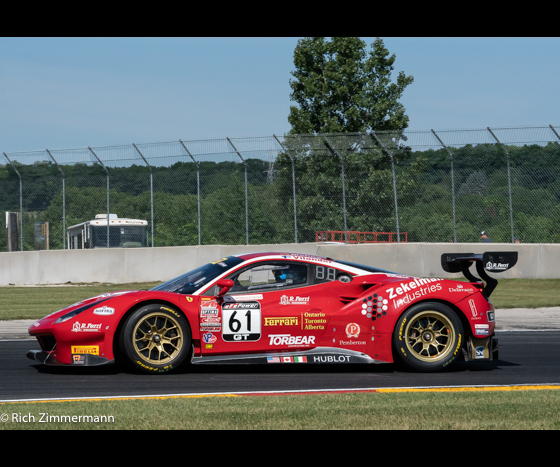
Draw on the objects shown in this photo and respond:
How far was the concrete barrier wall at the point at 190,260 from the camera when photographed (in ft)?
62.7

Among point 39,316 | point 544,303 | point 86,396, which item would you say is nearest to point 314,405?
point 86,396

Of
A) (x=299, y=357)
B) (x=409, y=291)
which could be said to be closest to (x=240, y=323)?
(x=299, y=357)

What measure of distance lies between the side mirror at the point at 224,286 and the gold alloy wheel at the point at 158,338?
552mm

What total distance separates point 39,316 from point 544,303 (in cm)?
1018

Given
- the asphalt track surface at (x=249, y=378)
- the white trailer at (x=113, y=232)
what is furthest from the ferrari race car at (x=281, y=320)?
the white trailer at (x=113, y=232)

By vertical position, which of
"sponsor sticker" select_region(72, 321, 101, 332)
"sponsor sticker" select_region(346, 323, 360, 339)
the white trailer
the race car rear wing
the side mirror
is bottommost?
"sponsor sticker" select_region(346, 323, 360, 339)

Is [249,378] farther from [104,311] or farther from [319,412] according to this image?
[319,412]

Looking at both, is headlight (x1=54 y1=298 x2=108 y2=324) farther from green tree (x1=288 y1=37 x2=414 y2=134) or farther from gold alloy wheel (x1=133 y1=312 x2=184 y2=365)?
green tree (x1=288 y1=37 x2=414 y2=134)

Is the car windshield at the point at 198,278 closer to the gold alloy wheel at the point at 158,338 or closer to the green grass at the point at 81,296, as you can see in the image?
the gold alloy wheel at the point at 158,338

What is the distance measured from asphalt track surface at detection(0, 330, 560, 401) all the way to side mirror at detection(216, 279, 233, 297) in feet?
2.80

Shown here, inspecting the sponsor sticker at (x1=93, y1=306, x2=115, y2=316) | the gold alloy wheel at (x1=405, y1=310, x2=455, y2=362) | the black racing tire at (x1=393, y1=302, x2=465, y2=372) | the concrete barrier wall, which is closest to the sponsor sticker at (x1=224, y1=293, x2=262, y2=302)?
the sponsor sticker at (x1=93, y1=306, x2=115, y2=316)

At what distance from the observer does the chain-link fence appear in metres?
19.2

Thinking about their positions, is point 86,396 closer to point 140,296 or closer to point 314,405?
point 140,296

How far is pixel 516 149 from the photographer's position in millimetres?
19078
